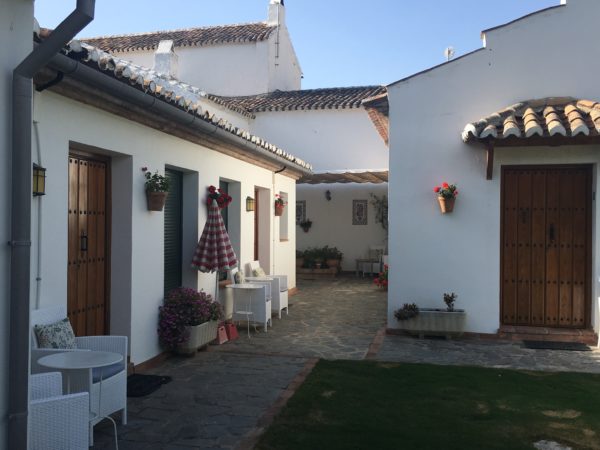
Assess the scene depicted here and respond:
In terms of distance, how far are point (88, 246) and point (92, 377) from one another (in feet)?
7.95

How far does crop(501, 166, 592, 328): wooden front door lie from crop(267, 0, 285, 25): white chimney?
48.8ft

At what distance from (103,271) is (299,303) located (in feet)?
22.5

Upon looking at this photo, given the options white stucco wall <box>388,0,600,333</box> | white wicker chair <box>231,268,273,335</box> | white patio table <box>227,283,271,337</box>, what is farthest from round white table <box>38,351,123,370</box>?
white stucco wall <box>388,0,600,333</box>

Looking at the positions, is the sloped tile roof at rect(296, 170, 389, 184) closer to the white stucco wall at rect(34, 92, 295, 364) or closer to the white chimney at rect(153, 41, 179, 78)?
the white chimney at rect(153, 41, 179, 78)

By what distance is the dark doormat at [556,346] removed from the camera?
27.6 ft

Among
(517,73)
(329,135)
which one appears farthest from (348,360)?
(329,135)

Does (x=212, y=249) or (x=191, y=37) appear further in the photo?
(x=191, y=37)

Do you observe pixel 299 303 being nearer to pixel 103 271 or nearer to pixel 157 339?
pixel 157 339

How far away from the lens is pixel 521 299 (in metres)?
9.34

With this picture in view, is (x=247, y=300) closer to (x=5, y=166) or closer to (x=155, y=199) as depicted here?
(x=155, y=199)

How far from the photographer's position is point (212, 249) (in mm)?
8656

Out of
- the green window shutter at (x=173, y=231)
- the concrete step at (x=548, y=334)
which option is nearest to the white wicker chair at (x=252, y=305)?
the green window shutter at (x=173, y=231)

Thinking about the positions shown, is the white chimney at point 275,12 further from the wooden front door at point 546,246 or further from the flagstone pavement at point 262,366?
the wooden front door at point 546,246

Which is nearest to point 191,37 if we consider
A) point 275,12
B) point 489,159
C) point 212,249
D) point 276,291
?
point 275,12
